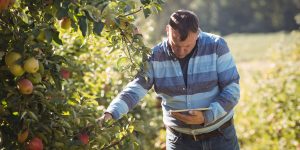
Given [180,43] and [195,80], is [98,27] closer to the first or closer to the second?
[180,43]

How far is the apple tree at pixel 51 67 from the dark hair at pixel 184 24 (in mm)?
307

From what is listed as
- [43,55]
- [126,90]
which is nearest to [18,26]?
[43,55]

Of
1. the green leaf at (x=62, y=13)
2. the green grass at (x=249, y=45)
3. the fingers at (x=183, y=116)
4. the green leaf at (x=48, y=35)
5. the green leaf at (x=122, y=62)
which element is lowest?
the green grass at (x=249, y=45)

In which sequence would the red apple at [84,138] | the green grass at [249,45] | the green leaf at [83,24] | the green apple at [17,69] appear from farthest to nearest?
the green grass at [249,45] → the red apple at [84,138] → the green apple at [17,69] → the green leaf at [83,24]

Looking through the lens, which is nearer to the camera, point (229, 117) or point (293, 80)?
point (229, 117)

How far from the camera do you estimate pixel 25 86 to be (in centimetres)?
238

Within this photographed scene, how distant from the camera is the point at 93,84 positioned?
4289 millimetres

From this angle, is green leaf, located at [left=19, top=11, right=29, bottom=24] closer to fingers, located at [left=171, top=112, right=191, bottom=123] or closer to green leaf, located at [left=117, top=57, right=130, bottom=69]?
green leaf, located at [left=117, top=57, right=130, bottom=69]

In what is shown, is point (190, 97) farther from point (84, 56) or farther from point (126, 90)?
point (84, 56)

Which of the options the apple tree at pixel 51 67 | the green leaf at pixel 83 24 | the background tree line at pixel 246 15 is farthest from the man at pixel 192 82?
the background tree line at pixel 246 15

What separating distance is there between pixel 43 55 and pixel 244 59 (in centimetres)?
2942

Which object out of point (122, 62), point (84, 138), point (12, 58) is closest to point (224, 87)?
point (122, 62)

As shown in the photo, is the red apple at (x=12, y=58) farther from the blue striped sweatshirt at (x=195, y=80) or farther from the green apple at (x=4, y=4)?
the blue striped sweatshirt at (x=195, y=80)

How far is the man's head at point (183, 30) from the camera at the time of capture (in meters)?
2.99
